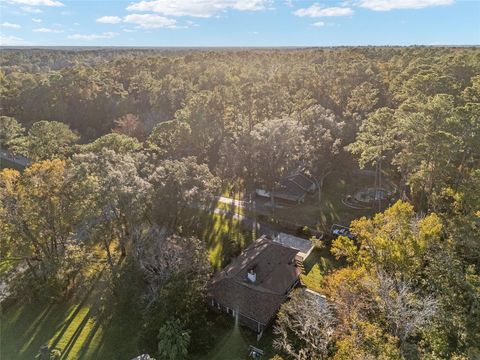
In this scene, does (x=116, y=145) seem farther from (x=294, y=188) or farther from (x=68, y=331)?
(x=294, y=188)

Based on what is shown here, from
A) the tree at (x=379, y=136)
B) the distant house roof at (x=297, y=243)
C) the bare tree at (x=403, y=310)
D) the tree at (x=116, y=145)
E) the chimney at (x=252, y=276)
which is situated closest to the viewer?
the bare tree at (x=403, y=310)

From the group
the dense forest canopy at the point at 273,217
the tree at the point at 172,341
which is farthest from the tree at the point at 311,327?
the tree at the point at 172,341

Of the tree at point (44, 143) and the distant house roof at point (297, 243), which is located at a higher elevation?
the tree at point (44, 143)

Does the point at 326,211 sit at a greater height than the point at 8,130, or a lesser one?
lesser

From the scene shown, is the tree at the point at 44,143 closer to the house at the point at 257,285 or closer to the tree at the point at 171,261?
the tree at the point at 171,261

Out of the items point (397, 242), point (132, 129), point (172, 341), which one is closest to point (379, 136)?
point (397, 242)

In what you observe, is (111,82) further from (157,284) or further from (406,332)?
(406,332)

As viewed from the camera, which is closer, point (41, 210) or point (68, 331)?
point (68, 331)
